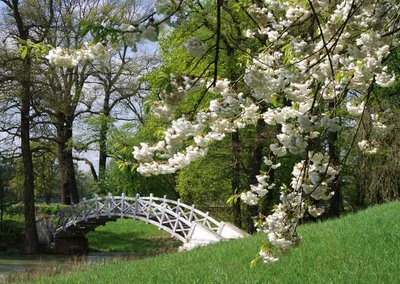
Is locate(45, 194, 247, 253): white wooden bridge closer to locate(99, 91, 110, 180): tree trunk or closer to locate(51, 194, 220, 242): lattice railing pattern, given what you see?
locate(51, 194, 220, 242): lattice railing pattern

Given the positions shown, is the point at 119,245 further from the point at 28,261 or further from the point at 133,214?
the point at 28,261

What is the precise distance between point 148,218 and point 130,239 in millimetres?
6785

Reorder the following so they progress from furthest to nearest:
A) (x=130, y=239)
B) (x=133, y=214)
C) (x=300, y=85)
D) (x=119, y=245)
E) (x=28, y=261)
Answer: (x=130, y=239)
(x=119, y=245)
(x=133, y=214)
(x=28, y=261)
(x=300, y=85)

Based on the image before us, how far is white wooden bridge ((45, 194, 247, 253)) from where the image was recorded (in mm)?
15133

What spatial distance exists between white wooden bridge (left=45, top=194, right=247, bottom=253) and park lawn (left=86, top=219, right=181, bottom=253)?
5.02ft

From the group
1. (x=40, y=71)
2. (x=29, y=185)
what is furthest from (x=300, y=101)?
(x=29, y=185)

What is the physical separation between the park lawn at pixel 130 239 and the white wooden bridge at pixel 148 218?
1.53m

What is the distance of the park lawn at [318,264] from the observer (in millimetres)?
4891

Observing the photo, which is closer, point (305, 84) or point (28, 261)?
point (305, 84)

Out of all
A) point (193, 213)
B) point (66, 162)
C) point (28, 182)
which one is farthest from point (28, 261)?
point (66, 162)

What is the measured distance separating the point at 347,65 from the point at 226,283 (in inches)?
112

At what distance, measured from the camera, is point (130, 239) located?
23.8m

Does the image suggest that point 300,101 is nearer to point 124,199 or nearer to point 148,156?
point 148,156

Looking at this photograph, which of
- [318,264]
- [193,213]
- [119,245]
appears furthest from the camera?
[119,245]
